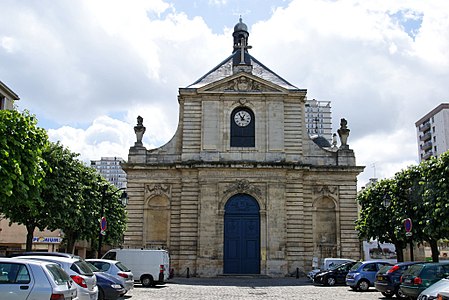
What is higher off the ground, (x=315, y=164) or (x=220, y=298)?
(x=315, y=164)

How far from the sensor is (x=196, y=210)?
34.3 metres

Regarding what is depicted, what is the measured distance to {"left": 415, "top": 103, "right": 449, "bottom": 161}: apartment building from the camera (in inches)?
3297

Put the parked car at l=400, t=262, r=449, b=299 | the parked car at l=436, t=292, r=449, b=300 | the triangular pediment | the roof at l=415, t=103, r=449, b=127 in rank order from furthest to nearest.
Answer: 1. the roof at l=415, t=103, r=449, b=127
2. the triangular pediment
3. the parked car at l=400, t=262, r=449, b=299
4. the parked car at l=436, t=292, r=449, b=300

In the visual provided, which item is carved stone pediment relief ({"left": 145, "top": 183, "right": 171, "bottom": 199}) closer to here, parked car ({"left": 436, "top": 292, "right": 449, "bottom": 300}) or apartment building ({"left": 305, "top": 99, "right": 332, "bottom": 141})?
parked car ({"left": 436, "top": 292, "right": 449, "bottom": 300})

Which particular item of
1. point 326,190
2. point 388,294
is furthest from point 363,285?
point 326,190

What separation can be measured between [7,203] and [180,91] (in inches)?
739

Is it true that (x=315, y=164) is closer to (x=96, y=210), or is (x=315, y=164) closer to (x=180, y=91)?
(x=180, y=91)

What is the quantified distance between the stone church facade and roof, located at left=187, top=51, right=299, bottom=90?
1238mm

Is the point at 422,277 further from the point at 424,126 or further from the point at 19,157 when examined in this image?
the point at 424,126

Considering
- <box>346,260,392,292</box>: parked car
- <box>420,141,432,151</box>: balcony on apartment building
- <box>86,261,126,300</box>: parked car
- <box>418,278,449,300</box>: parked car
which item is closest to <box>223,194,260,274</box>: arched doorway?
A: <box>346,260,392,292</box>: parked car

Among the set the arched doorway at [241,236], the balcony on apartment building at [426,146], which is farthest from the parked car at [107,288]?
the balcony on apartment building at [426,146]

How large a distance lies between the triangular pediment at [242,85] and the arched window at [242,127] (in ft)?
4.62

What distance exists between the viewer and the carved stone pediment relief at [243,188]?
34.2 m

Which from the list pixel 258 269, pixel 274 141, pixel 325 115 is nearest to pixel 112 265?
pixel 258 269
